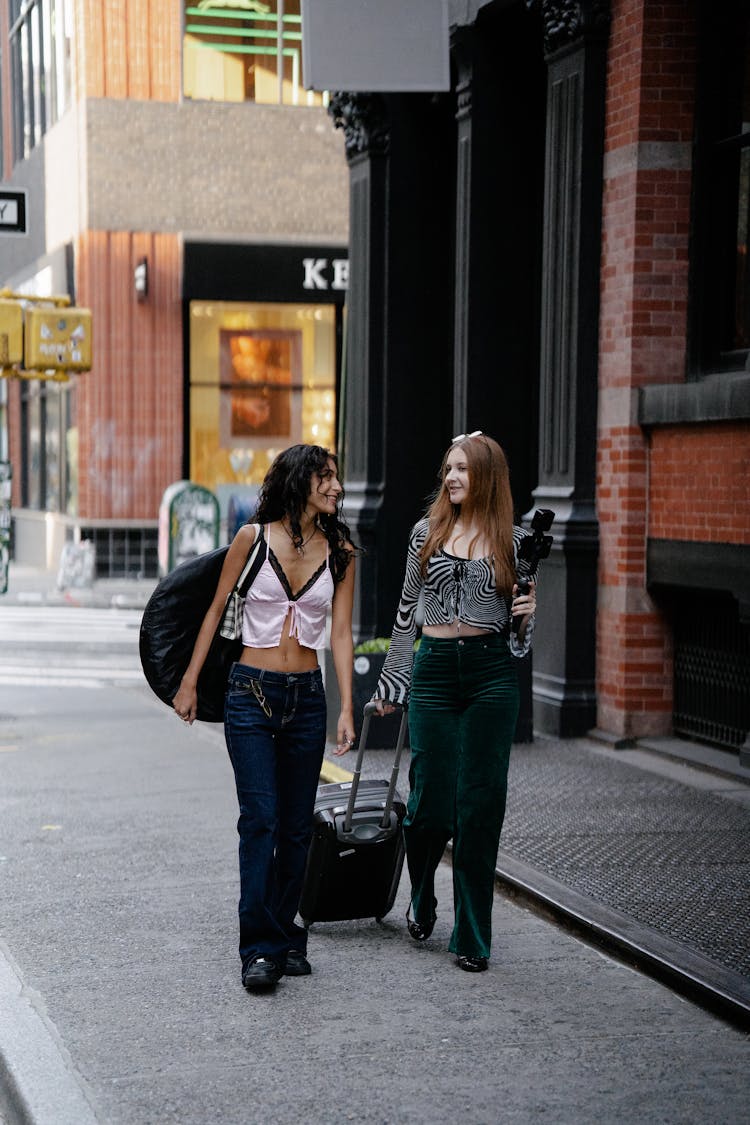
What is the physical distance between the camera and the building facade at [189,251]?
2486cm

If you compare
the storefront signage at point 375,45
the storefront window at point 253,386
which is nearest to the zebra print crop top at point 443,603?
the storefront signage at point 375,45

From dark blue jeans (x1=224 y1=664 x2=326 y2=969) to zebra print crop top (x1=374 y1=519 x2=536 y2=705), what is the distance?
0.36 meters

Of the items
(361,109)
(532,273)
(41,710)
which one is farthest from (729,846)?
(361,109)

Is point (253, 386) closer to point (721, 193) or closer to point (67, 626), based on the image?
point (67, 626)

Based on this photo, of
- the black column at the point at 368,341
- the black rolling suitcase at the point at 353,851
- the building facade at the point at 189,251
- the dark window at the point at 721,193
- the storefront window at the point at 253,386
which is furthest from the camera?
the storefront window at the point at 253,386

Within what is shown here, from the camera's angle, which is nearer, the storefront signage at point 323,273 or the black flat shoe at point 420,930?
the black flat shoe at point 420,930

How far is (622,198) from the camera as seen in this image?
405 inches

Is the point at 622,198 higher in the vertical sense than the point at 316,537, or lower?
higher

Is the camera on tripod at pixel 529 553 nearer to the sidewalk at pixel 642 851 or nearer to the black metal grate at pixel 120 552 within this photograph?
the sidewalk at pixel 642 851

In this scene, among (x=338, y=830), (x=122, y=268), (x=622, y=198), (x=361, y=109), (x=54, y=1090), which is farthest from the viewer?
(x=122, y=268)

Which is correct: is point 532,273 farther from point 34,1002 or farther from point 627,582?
point 34,1002

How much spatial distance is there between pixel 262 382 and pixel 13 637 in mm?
8977

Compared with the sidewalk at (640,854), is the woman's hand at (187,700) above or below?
above

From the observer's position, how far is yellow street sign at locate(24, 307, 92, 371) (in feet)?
62.7
